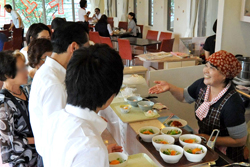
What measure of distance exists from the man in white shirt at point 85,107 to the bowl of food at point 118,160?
1.16 feet

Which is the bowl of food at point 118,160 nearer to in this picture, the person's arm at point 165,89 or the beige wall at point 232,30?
the person's arm at point 165,89

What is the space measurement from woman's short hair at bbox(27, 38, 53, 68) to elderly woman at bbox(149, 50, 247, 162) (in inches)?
54.1

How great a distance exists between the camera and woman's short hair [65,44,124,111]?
870 millimetres

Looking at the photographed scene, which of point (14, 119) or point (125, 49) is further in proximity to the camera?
point (125, 49)

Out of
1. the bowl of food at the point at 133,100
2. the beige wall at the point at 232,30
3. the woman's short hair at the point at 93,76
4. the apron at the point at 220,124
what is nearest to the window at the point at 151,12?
the beige wall at the point at 232,30

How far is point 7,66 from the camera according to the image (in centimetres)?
172

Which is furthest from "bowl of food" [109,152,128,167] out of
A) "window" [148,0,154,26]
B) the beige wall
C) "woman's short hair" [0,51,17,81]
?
"window" [148,0,154,26]

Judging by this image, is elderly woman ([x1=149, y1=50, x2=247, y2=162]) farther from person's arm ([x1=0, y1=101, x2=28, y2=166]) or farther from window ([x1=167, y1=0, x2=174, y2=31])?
window ([x1=167, y1=0, x2=174, y2=31])

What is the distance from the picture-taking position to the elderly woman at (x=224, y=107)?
164cm

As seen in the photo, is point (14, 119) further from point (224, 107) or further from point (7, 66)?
point (224, 107)

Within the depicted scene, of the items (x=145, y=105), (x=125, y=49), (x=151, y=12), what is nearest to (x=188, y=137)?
(x=145, y=105)

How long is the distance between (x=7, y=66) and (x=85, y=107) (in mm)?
1059

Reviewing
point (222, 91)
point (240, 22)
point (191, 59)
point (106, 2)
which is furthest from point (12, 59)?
point (106, 2)

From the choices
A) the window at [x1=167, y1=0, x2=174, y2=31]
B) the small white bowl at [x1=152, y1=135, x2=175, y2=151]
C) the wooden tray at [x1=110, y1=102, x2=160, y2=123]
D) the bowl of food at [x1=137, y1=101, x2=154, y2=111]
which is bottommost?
the wooden tray at [x1=110, y1=102, x2=160, y2=123]
